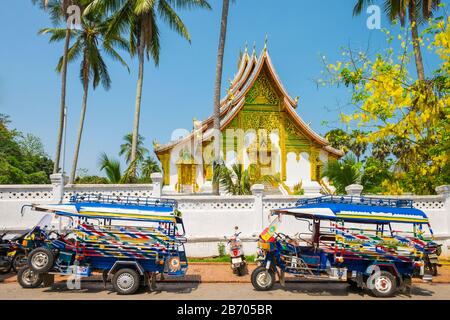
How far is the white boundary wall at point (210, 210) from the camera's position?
40.1 ft

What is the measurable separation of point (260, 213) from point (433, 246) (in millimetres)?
5205

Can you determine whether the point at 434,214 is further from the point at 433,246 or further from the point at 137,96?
the point at 137,96

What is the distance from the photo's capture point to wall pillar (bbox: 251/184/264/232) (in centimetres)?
1286

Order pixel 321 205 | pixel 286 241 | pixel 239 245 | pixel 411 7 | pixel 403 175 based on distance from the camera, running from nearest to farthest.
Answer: pixel 321 205 < pixel 286 241 < pixel 239 245 < pixel 403 175 < pixel 411 7

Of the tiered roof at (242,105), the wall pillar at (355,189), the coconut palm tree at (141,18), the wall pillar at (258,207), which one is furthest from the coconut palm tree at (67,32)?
the wall pillar at (355,189)

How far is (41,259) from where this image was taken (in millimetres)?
8414

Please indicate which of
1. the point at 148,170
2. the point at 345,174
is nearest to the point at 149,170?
the point at 148,170

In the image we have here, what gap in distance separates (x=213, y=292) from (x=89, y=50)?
19.2 metres

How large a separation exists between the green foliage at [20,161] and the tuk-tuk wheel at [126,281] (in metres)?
19.1

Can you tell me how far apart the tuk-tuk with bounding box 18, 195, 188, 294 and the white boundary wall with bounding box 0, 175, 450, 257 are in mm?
3919

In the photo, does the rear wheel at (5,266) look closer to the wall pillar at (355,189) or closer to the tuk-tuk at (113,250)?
the tuk-tuk at (113,250)

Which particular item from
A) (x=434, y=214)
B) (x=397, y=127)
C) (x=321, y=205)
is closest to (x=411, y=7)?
(x=397, y=127)

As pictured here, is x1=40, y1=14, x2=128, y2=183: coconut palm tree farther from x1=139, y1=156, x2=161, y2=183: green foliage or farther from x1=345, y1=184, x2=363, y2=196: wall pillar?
x1=345, y1=184, x2=363, y2=196: wall pillar

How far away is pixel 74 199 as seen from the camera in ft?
29.5
